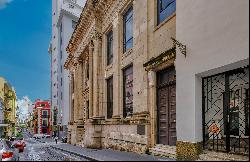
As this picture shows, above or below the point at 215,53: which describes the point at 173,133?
below

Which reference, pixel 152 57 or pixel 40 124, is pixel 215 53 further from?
pixel 40 124

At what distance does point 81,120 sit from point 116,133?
15.9 meters

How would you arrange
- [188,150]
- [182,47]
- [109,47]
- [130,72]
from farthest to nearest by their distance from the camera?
1. [109,47]
2. [130,72]
3. [182,47]
4. [188,150]

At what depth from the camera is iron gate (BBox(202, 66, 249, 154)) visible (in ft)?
36.1

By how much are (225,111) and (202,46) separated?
7.20ft

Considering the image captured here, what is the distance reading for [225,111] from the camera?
36.1 ft

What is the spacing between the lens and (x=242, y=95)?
1409 cm

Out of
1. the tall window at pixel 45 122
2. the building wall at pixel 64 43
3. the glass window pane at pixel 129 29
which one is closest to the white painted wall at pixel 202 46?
the glass window pane at pixel 129 29

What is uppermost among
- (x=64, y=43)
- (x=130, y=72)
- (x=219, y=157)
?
(x=64, y=43)

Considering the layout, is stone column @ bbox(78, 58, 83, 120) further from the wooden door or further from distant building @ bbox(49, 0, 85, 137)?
distant building @ bbox(49, 0, 85, 137)

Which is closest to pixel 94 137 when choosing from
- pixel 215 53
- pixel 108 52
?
pixel 108 52

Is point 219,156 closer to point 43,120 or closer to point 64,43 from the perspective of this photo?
point 64,43

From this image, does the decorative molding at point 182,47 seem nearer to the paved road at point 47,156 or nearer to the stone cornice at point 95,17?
the paved road at point 47,156

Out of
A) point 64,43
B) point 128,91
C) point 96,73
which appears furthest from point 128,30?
point 64,43
